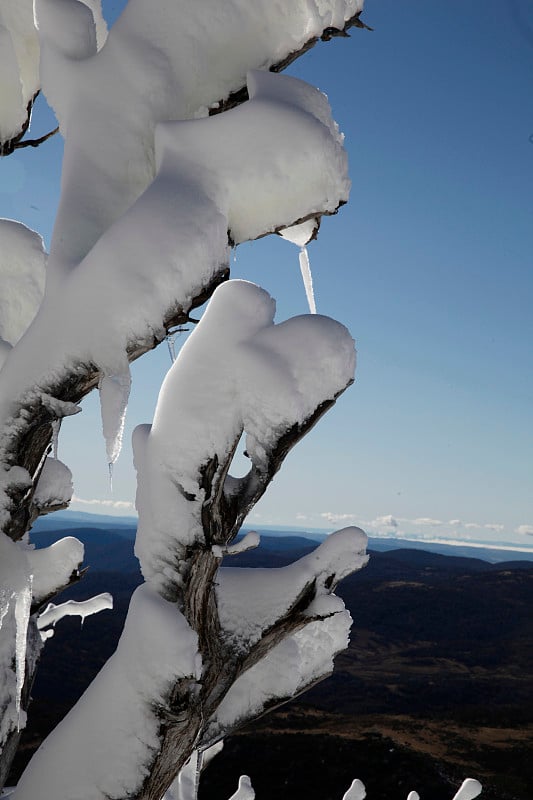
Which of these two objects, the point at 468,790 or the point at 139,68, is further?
the point at 468,790

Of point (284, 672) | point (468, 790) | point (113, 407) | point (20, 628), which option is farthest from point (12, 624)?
point (468, 790)

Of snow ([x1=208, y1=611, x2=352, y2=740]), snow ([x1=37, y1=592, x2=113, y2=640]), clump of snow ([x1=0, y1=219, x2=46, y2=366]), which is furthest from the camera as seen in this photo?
snow ([x1=37, y1=592, x2=113, y2=640])

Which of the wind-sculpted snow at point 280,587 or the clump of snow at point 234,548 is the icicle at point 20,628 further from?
the clump of snow at point 234,548

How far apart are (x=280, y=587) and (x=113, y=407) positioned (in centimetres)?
116

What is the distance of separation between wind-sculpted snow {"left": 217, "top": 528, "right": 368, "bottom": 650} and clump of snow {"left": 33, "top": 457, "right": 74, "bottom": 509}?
1.41 metres

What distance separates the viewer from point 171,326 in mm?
2283

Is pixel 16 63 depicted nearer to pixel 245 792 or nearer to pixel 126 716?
pixel 126 716

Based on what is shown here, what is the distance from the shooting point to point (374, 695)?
36.2m

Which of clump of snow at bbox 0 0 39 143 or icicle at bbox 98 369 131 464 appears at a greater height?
clump of snow at bbox 0 0 39 143

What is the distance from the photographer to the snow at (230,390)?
6.66 ft

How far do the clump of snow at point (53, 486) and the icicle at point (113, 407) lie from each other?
1284 mm

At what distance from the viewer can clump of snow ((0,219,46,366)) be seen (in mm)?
3379

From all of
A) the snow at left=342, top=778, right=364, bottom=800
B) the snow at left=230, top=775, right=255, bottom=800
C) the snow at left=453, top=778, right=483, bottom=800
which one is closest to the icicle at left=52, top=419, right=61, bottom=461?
the snow at left=230, top=775, right=255, bottom=800

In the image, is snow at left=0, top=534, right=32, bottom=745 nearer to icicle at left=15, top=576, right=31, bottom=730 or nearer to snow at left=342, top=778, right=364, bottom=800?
icicle at left=15, top=576, right=31, bottom=730
